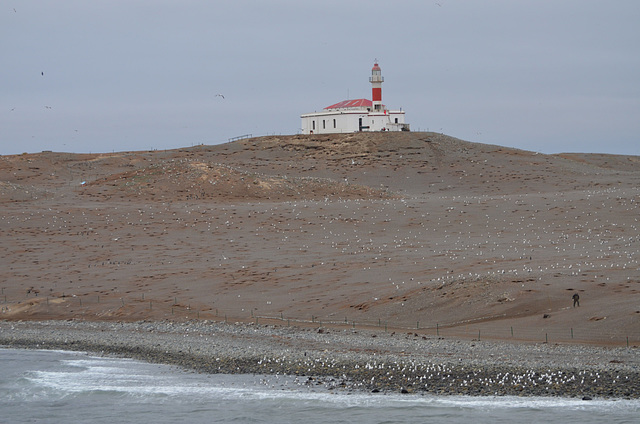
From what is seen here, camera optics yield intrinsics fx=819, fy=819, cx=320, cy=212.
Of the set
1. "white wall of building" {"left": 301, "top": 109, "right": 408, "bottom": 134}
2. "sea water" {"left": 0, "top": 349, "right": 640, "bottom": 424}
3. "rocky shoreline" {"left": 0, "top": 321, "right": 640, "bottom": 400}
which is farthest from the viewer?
"white wall of building" {"left": 301, "top": 109, "right": 408, "bottom": 134}

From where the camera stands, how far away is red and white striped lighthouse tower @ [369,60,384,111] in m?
67.0

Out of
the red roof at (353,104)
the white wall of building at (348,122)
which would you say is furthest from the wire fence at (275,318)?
the red roof at (353,104)

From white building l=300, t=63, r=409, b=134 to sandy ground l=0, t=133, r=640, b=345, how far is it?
17810 mm

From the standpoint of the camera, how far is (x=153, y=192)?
130 feet

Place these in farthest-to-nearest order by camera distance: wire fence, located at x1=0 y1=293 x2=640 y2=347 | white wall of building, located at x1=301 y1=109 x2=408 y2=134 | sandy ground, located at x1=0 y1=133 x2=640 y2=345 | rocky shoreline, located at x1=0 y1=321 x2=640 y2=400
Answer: white wall of building, located at x1=301 y1=109 x2=408 y2=134 → sandy ground, located at x1=0 y1=133 x2=640 y2=345 → wire fence, located at x1=0 y1=293 x2=640 y2=347 → rocky shoreline, located at x1=0 y1=321 x2=640 y2=400

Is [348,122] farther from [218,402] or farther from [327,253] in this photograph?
[218,402]

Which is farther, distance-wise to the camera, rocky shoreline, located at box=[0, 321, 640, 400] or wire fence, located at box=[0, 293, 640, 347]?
wire fence, located at box=[0, 293, 640, 347]

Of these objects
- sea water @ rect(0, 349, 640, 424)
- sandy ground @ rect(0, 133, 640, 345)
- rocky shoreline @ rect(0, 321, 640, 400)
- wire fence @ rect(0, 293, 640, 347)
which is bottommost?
sea water @ rect(0, 349, 640, 424)

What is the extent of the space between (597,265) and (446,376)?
7624 mm

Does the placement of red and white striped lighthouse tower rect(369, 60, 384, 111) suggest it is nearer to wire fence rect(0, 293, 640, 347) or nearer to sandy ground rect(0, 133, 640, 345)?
sandy ground rect(0, 133, 640, 345)

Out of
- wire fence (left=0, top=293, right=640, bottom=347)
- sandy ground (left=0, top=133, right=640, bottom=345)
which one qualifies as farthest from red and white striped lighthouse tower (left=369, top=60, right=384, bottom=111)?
wire fence (left=0, top=293, right=640, bottom=347)

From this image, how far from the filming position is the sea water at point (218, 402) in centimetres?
1231

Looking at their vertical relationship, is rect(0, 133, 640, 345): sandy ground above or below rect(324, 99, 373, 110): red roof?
below

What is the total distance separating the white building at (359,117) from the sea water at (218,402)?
49.2 meters
